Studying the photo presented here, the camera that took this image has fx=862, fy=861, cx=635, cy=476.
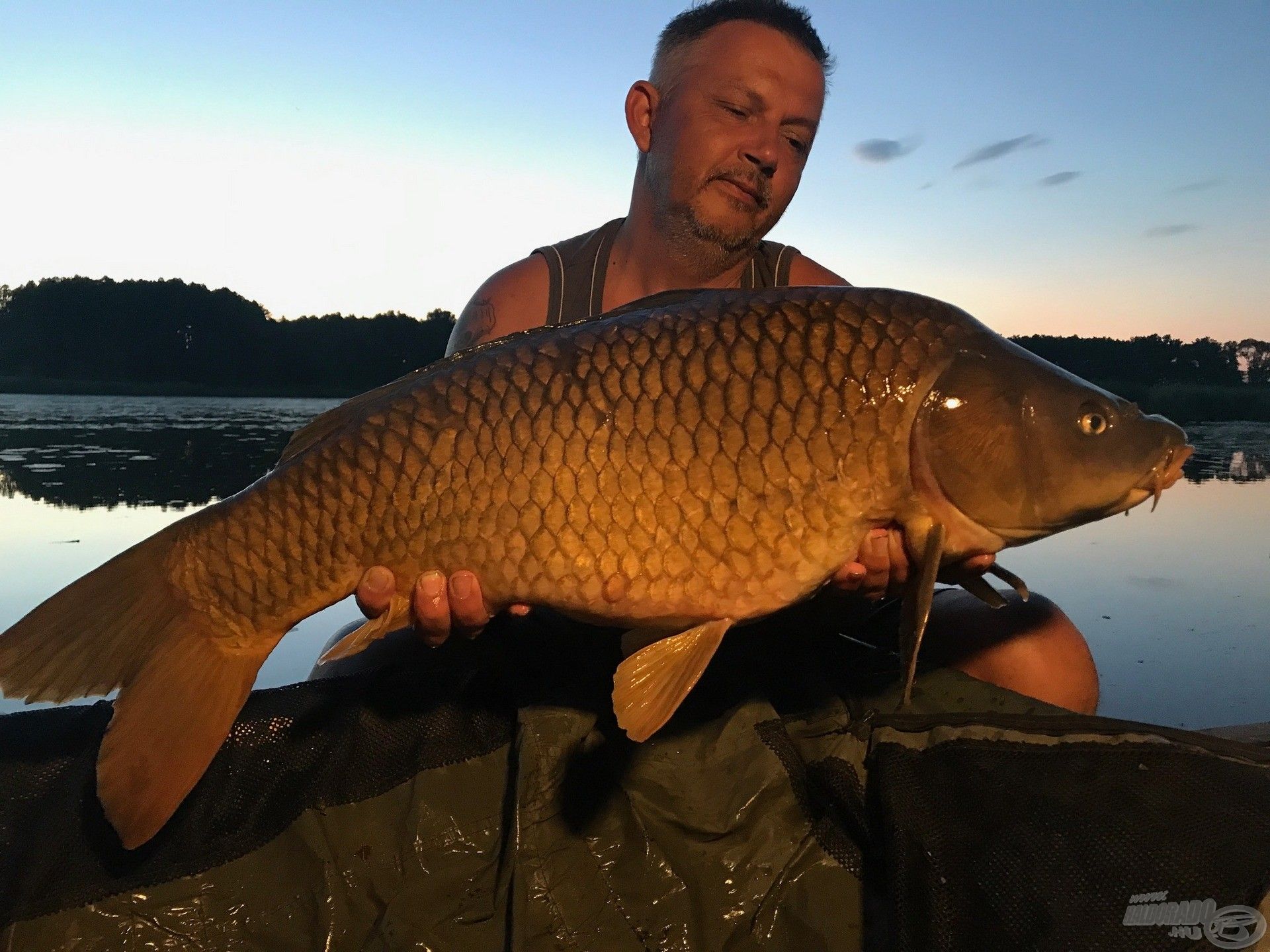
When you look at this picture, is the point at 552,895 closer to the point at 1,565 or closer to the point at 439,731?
the point at 439,731

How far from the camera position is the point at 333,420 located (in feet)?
4.40

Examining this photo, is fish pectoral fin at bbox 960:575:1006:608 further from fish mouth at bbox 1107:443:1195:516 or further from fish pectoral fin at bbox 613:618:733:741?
fish pectoral fin at bbox 613:618:733:741

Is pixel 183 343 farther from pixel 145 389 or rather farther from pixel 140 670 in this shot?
pixel 140 670

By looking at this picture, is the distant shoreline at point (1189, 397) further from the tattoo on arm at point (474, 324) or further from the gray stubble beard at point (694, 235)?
the tattoo on arm at point (474, 324)

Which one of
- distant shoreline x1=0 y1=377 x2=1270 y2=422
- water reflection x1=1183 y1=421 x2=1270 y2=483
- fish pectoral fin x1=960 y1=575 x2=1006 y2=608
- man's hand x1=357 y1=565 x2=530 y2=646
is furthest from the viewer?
distant shoreline x1=0 y1=377 x2=1270 y2=422

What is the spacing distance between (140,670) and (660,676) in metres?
0.75

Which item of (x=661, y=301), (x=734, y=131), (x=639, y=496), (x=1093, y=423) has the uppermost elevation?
(x=734, y=131)

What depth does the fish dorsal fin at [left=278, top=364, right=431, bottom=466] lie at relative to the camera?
4.34 feet

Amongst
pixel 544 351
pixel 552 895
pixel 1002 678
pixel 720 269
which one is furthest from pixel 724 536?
pixel 720 269

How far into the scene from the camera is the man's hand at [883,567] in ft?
4.13

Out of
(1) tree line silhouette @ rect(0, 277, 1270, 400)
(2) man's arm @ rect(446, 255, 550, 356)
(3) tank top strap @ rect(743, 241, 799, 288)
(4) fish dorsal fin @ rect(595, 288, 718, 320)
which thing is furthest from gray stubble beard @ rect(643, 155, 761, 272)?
(1) tree line silhouette @ rect(0, 277, 1270, 400)

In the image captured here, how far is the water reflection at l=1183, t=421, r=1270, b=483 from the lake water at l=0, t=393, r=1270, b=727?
45 mm

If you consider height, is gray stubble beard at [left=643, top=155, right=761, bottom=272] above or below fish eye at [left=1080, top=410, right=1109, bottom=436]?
above

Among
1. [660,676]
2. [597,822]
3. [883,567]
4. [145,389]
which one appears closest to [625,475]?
[660,676]
